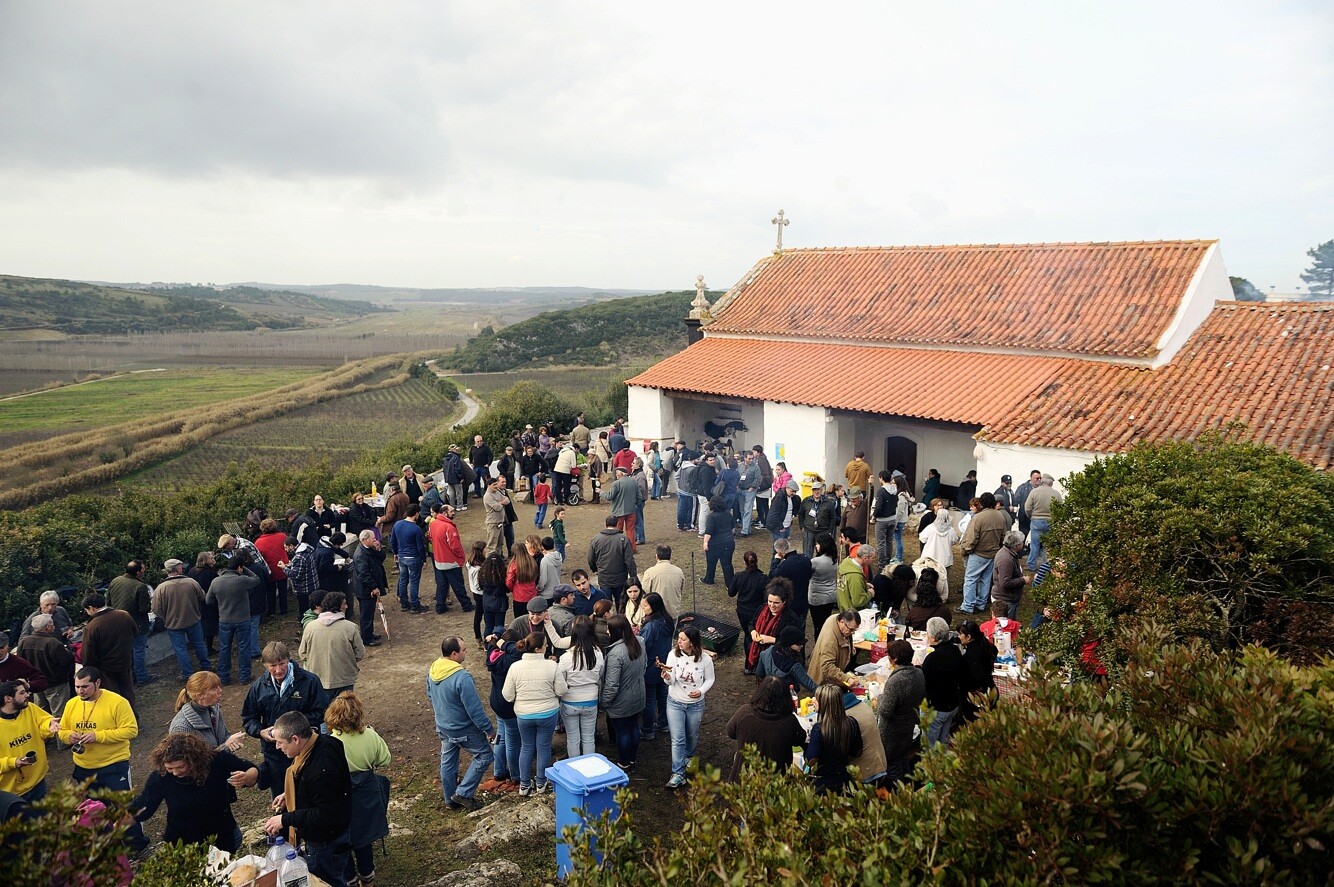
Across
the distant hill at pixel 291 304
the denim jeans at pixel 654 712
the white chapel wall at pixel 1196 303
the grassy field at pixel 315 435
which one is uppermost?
the distant hill at pixel 291 304

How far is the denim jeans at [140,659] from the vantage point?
990 centimetres

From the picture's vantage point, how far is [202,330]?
80438mm

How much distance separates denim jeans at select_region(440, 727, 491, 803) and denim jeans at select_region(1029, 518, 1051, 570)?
8787 mm

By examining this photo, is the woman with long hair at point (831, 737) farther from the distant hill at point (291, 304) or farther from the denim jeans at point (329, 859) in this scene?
the distant hill at point (291, 304)

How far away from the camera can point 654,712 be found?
8.55m

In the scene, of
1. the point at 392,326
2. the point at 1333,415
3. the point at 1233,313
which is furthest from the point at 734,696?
the point at 392,326

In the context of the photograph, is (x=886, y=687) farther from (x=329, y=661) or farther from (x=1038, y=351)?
(x=1038, y=351)

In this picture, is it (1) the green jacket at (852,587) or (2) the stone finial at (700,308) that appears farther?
(2) the stone finial at (700,308)

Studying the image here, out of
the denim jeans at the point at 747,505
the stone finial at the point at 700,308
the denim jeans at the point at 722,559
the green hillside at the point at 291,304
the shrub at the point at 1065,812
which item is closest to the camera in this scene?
the shrub at the point at 1065,812

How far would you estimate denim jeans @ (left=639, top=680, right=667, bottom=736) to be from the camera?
842 centimetres

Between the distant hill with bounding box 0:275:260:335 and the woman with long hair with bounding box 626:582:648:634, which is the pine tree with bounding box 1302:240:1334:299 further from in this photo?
the distant hill with bounding box 0:275:260:335

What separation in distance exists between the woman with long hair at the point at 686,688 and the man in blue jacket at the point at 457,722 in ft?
5.39

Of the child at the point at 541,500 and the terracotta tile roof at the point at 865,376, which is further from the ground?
the terracotta tile roof at the point at 865,376

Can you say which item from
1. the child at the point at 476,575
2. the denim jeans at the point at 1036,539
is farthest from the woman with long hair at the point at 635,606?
the denim jeans at the point at 1036,539
